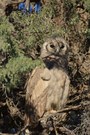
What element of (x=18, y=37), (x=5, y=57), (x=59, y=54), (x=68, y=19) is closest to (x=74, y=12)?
(x=68, y=19)

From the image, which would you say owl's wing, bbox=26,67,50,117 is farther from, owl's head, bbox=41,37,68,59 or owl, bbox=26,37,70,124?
owl's head, bbox=41,37,68,59

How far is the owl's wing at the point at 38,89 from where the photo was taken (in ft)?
18.2

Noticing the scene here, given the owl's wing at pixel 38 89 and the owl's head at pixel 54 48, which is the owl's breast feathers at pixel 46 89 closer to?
the owl's wing at pixel 38 89

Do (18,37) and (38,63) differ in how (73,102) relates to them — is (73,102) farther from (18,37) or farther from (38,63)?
(38,63)

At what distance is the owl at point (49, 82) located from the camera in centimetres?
554

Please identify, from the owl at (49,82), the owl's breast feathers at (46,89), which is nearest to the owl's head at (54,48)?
the owl at (49,82)

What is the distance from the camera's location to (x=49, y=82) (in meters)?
5.55

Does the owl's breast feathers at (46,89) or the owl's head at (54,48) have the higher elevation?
the owl's head at (54,48)

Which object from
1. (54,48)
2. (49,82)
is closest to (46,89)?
(49,82)

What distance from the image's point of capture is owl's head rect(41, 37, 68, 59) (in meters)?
5.54

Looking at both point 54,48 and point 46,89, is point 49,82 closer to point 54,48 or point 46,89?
point 46,89

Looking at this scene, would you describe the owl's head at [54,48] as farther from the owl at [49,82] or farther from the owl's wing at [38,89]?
the owl's wing at [38,89]

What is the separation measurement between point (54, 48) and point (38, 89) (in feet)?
1.61

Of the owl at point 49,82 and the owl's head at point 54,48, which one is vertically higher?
the owl's head at point 54,48
